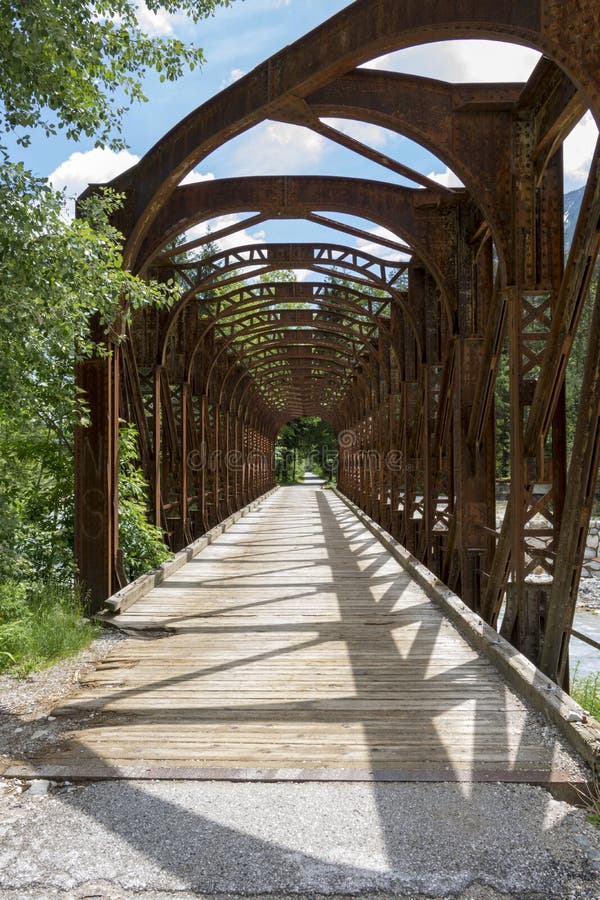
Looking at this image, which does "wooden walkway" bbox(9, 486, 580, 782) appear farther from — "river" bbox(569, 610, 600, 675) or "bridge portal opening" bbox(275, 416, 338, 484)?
"bridge portal opening" bbox(275, 416, 338, 484)

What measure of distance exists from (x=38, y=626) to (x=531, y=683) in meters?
3.76

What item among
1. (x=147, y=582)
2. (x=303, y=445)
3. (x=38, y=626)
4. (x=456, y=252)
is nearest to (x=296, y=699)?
(x=38, y=626)

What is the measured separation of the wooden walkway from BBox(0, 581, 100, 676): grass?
39 centimetres

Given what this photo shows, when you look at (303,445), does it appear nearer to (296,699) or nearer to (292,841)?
(296,699)

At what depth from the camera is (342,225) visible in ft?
31.0

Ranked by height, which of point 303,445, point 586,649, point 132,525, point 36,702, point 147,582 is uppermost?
point 303,445

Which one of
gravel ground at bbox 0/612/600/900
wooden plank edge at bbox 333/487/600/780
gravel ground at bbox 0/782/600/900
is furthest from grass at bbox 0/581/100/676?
wooden plank edge at bbox 333/487/600/780

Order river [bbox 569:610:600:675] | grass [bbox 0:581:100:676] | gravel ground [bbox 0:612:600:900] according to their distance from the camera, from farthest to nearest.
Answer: river [bbox 569:610:600:675], grass [bbox 0:581:100:676], gravel ground [bbox 0:612:600:900]

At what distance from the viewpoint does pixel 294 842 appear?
2797 mm

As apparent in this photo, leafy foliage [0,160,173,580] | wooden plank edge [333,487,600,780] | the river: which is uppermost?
leafy foliage [0,160,173,580]

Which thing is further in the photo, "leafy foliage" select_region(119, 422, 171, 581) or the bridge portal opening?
the bridge portal opening

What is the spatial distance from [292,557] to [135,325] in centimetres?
440

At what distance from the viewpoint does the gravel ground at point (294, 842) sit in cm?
251

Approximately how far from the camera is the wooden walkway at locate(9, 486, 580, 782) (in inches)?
139
